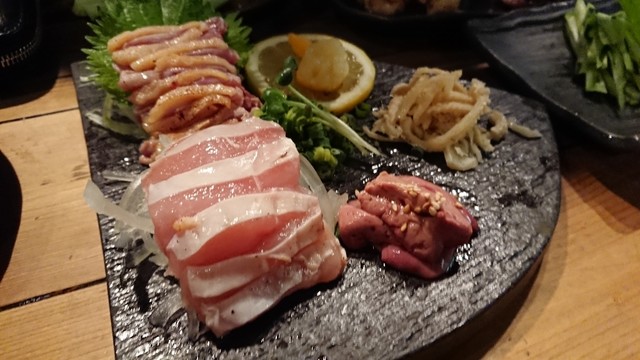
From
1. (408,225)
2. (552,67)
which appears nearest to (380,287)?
(408,225)

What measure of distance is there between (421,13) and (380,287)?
7.07ft

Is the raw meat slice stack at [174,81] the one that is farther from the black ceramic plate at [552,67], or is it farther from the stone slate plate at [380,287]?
the black ceramic plate at [552,67]

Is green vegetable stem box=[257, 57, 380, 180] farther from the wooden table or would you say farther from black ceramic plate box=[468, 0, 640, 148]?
black ceramic plate box=[468, 0, 640, 148]

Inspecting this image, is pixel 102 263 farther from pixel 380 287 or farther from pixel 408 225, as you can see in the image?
pixel 408 225

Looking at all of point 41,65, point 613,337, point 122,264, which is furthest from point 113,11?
point 613,337

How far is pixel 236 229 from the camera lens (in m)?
1.97

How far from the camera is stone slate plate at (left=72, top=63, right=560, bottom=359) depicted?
6.57 feet

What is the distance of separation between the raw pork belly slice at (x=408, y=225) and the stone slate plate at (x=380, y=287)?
0.19ft

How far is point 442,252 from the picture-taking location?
226cm

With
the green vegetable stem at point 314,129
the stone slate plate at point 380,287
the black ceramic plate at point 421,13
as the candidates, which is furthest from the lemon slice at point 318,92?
the black ceramic plate at point 421,13

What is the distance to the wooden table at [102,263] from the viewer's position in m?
2.16

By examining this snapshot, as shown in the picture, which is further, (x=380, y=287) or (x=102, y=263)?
(x=102, y=263)

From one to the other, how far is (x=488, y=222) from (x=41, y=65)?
2766 millimetres

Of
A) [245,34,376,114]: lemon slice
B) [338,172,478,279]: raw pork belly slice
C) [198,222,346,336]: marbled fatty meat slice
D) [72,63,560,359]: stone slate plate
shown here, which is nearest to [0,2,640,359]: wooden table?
[72,63,560,359]: stone slate plate
